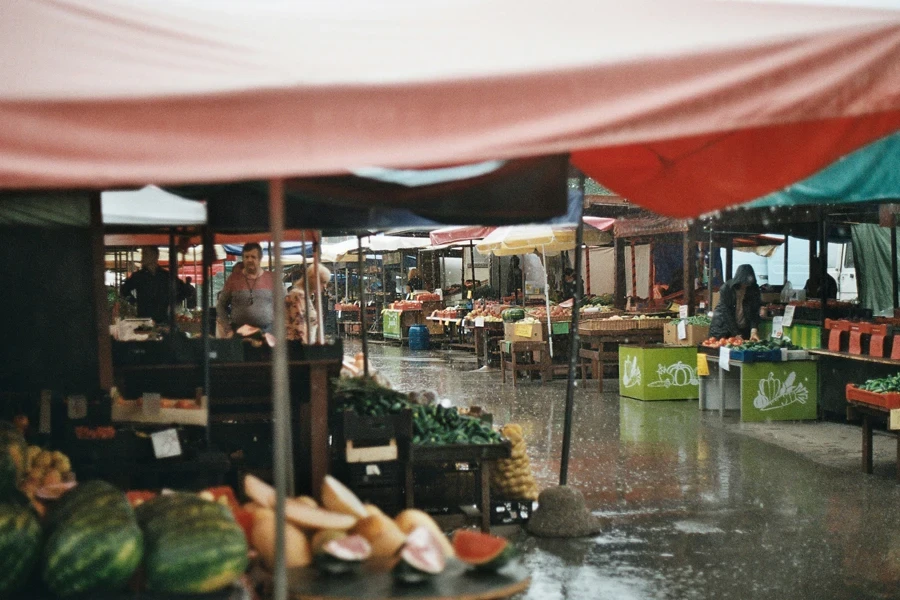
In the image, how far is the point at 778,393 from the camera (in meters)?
13.1

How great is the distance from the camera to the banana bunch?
748 cm

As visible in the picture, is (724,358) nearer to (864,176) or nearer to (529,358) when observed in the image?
(529,358)

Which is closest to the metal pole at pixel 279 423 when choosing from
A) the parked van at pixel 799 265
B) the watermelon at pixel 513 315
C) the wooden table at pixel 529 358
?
the wooden table at pixel 529 358

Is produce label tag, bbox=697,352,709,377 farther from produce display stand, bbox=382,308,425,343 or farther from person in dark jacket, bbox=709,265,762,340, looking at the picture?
produce display stand, bbox=382,308,425,343

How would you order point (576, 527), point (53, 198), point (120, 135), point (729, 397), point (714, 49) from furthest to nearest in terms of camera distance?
1. point (729, 397)
2. point (576, 527)
3. point (53, 198)
4. point (714, 49)
5. point (120, 135)

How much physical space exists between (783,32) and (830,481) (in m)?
7.24

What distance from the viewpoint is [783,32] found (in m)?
3.21

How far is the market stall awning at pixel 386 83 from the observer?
9.29 ft

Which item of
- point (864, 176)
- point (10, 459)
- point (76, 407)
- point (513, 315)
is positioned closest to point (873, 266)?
point (513, 315)

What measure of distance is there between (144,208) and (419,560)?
198 inches

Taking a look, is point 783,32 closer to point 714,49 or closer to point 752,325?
point 714,49

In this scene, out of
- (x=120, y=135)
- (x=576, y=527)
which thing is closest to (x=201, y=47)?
(x=120, y=135)

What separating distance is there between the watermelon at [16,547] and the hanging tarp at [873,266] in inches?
638

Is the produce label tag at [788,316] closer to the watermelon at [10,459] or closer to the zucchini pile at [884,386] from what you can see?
the zucchini pile at [884,386]
